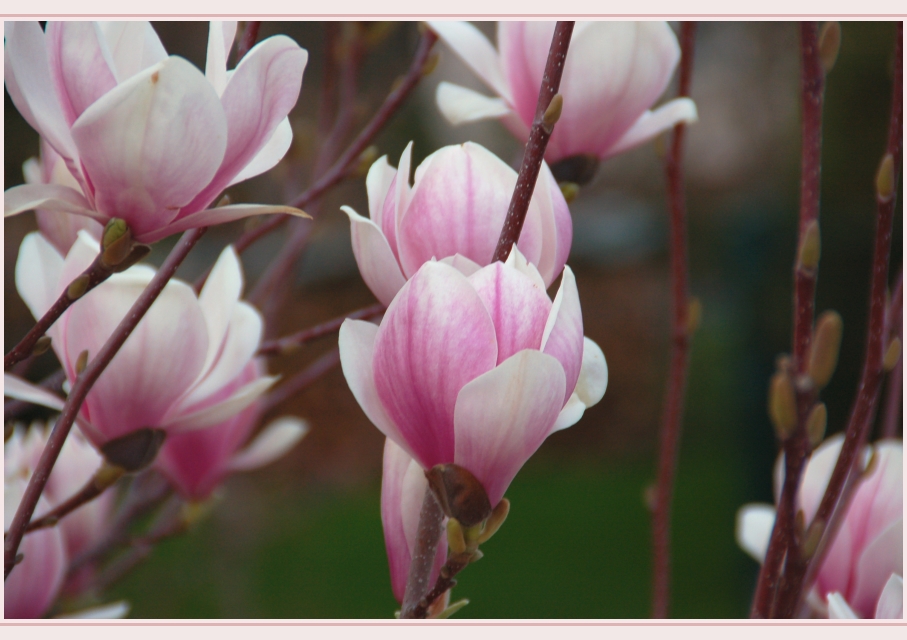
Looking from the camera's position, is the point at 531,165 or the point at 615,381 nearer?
the point at 531,165

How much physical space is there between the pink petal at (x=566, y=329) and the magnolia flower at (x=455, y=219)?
0.05 metres

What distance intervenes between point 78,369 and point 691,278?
278cm

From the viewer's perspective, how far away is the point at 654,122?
1.28 ft

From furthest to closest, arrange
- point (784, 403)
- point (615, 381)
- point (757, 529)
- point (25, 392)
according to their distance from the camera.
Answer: point (615, 381) < point (757, 529) < point (25, 392) < point (784, 403)

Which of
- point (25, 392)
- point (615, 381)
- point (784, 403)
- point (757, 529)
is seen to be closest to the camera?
point (784, 403)

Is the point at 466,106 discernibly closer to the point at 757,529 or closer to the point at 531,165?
the point at 531,165

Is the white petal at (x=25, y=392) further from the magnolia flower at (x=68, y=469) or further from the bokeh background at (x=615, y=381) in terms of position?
the bokeh background at (x=615, y=381)

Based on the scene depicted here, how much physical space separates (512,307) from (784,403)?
0.25ft

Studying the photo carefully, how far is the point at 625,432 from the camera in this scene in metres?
2.78

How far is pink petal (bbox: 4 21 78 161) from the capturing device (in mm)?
255

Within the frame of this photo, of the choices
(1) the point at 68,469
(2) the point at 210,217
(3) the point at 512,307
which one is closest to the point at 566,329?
(3) the point at 512,307

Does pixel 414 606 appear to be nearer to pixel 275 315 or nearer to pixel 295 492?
pixel 275 315


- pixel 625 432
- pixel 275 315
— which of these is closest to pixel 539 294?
pixel 275 315

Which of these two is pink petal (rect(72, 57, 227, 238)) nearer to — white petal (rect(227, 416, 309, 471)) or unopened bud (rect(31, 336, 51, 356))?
unopened bud (rect(31, 336, 51, 356))
